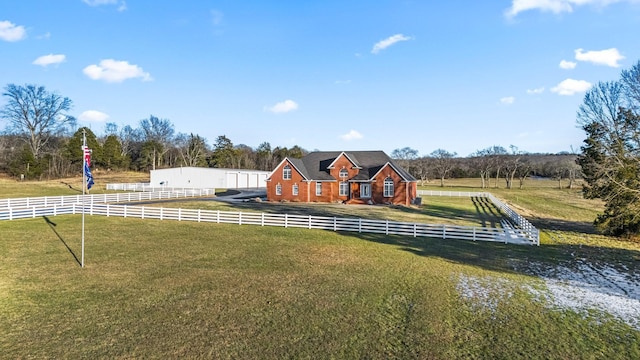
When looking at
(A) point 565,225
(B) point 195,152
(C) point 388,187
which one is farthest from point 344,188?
(B) point 195,152

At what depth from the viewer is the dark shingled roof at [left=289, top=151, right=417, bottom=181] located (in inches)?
1645

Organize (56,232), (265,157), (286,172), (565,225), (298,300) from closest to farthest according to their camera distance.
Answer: (298,300) < (56,232) < (565,225) < (286,172) < (265,157)

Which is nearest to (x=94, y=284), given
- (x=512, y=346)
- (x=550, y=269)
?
(x=512, y=346)

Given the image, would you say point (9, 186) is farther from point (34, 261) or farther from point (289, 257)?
point (289, 257)

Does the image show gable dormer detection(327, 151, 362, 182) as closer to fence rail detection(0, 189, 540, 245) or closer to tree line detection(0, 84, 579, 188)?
fence rail detection(0, 189, 540, 245)

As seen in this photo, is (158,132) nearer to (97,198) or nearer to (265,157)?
(265,157)

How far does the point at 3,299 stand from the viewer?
412 inches

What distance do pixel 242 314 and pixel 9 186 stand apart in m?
59.6

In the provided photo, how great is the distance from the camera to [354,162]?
4222cm

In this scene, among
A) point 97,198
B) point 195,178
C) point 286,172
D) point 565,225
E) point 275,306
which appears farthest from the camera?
point 195,178

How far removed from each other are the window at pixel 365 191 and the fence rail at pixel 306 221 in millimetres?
16479

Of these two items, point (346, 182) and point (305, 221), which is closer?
point (305, 221)

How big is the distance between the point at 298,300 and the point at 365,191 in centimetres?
3131

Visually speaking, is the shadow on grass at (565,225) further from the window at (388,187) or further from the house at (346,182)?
the window at (388,187)
